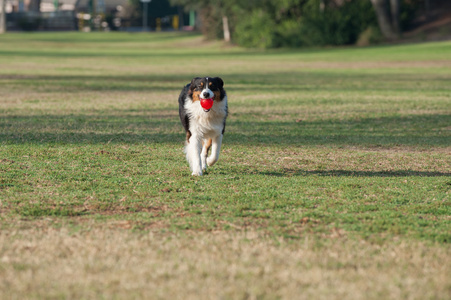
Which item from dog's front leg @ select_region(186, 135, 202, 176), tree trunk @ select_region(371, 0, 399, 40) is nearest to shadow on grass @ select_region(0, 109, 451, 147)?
dog's front leg @ select_region(186, 135, 202, 176)

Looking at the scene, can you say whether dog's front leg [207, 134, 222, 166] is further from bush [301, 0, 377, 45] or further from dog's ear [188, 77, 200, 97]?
bush [301, 0, 377, 45]

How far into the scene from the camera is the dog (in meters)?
8.41

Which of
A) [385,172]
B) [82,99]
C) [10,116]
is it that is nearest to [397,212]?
[385,172]

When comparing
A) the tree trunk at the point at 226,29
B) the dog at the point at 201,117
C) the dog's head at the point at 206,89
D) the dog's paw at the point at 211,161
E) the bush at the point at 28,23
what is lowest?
the bush at the point at 28,23

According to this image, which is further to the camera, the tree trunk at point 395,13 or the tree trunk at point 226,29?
the tree trunk at point 226,29

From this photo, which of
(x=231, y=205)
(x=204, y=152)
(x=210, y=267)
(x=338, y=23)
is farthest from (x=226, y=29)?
(x=210, y=267)

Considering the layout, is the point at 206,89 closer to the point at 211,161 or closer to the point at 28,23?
the point at 211,161

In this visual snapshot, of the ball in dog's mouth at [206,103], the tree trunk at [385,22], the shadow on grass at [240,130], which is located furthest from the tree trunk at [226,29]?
the ball in dog's mouth at [206,103]

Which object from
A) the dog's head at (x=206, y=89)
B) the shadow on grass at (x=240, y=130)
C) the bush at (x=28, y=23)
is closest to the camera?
the dog's head at (x=206, y=89)

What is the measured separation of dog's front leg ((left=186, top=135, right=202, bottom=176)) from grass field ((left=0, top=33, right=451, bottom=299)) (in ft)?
0.62

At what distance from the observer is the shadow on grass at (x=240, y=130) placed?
37.7 feet

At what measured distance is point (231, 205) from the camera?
22.4 ft

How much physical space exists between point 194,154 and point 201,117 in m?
0.46

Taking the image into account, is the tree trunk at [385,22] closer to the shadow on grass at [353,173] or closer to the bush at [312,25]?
the bush at [312,25]
